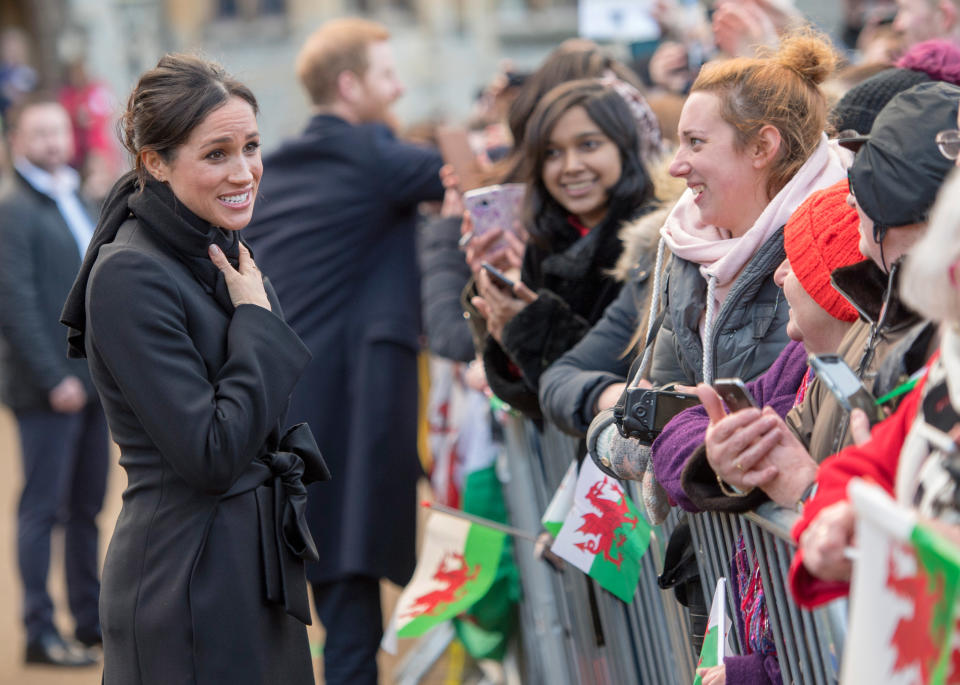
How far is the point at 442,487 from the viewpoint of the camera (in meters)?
5.61

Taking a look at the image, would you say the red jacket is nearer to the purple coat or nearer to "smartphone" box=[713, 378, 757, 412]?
"smartphone" box=[713, 378, 757, 412]

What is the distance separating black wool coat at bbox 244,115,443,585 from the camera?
449cm

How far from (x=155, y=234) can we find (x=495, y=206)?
150cm

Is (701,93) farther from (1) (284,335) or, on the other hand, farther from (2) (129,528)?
(2) (129,528)

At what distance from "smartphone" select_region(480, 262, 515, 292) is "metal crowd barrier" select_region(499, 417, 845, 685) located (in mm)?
436

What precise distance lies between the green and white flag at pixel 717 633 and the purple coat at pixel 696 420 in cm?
19

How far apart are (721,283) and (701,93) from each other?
0.43 meters

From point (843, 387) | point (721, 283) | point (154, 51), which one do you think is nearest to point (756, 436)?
point (843, 387)

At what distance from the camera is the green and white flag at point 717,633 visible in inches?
79.6

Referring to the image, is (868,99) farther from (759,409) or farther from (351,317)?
(351,317)

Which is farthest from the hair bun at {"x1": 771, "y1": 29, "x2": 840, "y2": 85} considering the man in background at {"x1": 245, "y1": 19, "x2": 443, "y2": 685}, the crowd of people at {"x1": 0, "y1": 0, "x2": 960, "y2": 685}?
the man in background at {"x1": 245, "y1": 19, "x2": 443, "y2": 685}

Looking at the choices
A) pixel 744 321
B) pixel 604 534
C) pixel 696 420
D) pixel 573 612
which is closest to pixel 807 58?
pixel 744 321

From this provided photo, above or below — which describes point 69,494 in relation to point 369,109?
below

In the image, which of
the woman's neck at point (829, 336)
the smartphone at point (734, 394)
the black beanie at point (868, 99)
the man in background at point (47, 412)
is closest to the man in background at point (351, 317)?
the man in background at point (47, 412)
